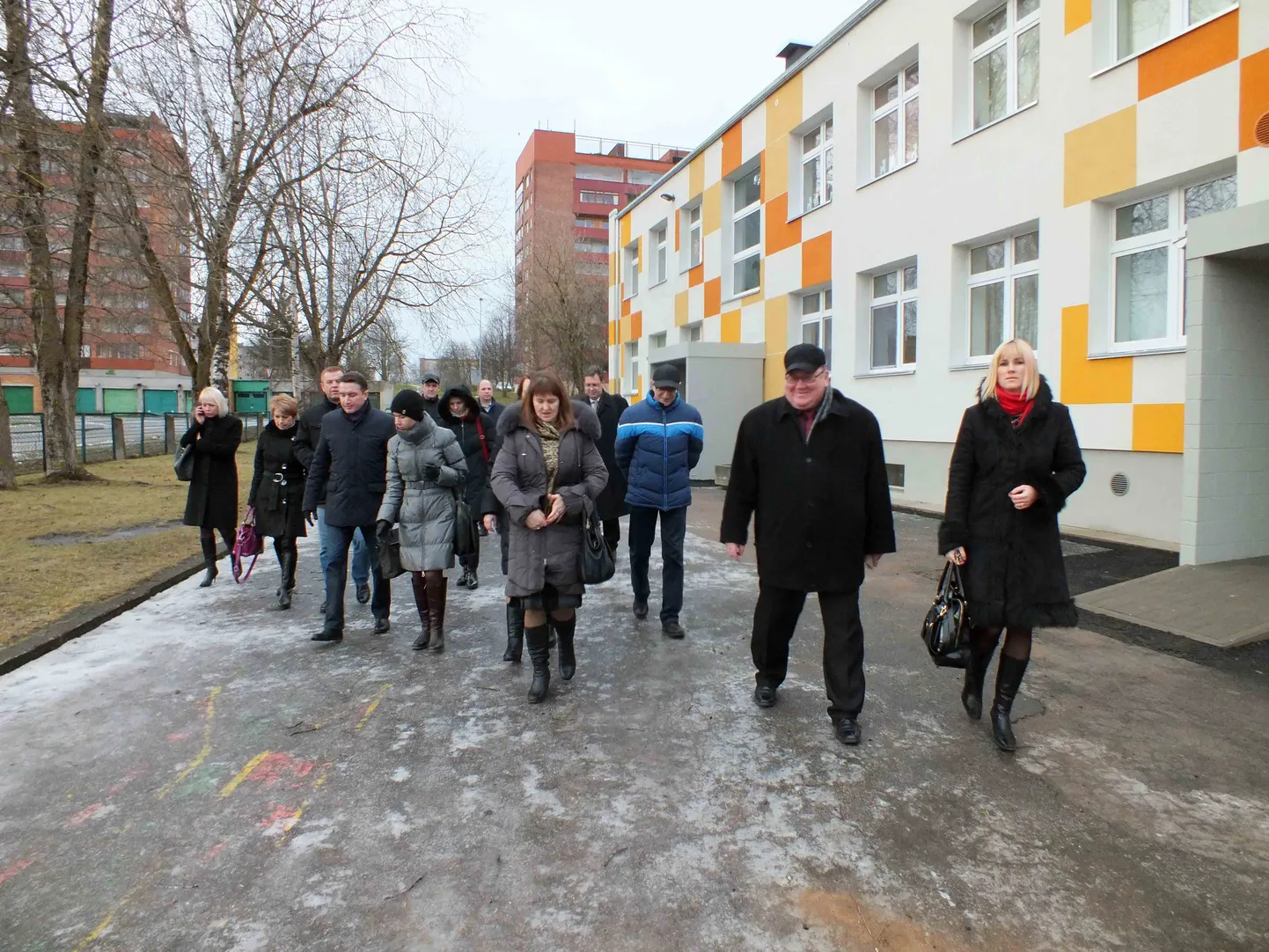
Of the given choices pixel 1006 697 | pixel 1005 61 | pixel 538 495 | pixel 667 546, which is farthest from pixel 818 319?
pixel 1006 697

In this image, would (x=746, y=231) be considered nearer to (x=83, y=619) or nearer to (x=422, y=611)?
(x=422, y=611)

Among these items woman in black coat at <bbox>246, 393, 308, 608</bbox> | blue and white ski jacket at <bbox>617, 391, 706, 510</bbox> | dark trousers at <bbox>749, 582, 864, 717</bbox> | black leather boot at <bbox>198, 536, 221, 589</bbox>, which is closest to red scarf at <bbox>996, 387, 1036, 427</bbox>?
dark trousers at <bbox>749, 582, 864, 717</bbox>

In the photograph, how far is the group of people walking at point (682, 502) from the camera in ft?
12.1

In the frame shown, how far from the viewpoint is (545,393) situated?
15.2ft

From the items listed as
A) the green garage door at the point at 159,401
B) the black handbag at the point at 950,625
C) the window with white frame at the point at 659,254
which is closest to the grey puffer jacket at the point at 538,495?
the black handbag at the point at 950,625

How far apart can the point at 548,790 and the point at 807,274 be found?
44.3 feet

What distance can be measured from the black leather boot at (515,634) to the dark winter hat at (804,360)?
228 cm

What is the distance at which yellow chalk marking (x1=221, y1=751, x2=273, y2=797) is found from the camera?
3381mm

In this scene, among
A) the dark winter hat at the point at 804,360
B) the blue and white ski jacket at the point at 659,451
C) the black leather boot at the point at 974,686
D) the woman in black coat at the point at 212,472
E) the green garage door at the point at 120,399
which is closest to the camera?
the dark winter hat at the point at 804,360

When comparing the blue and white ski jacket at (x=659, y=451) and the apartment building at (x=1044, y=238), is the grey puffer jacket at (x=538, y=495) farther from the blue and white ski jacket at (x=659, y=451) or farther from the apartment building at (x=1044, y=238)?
the apartment building at (x=1044, y=238)

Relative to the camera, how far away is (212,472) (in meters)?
7.34

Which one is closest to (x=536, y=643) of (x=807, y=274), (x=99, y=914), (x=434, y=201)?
(x=99, y=914)

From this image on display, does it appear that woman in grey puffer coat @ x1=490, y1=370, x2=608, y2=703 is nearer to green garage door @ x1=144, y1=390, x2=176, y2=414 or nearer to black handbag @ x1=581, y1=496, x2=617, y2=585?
black handbag @ x1=581, y1=496, x2=617, y2=585

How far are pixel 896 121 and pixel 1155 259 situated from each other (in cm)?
566
